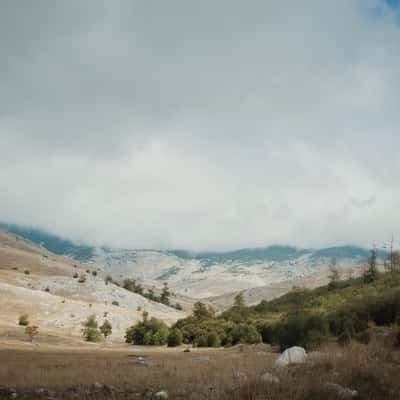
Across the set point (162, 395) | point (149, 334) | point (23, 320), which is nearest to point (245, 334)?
point (149, 334)

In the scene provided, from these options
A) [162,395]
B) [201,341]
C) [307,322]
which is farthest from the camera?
[201,341]

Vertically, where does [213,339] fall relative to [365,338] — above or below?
below

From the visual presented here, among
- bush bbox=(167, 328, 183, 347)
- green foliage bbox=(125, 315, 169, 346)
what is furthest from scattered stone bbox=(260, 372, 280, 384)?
green foliage bbox=(125, 315, 169, 346)

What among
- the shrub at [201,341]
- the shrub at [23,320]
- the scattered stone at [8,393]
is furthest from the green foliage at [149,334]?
the scattered stone at [8,393]

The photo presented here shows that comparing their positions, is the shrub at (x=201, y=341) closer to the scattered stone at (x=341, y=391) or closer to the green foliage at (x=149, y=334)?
the green foliage at (x=149, y=334)

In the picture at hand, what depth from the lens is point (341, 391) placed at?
11.7 meters

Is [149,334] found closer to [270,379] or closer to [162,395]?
[162,395]

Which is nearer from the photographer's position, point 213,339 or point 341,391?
point 341,391

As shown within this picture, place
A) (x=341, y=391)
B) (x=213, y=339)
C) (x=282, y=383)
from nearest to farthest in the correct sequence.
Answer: (x=341, y=391) < (x=282, y=383) < (x=213, y=339)

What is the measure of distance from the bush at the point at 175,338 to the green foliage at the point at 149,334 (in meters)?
1.64

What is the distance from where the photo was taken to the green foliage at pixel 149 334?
103 meters

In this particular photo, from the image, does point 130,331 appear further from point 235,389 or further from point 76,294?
point 235,389

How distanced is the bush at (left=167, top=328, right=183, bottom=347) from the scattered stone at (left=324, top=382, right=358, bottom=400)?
94.7 meters

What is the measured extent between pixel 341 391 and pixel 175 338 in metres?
95.3
